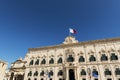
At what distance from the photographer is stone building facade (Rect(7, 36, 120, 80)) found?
2864 centimetres

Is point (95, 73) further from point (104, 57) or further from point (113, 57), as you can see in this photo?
point (113, 57)

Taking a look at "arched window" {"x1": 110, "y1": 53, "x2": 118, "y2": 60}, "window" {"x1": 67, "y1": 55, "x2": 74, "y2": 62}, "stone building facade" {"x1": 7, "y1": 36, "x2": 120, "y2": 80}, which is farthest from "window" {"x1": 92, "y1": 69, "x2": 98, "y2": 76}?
"window" {"x1": 67, "y1": 55, "x2": 74, "y2": 62}

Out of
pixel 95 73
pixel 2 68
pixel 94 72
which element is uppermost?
pixel 2 68

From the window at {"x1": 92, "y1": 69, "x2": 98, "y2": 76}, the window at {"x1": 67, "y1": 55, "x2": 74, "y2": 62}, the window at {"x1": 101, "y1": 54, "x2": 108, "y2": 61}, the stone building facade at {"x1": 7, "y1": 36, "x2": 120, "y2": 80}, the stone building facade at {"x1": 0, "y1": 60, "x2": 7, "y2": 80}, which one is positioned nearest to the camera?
the stone building facade at {"x1": 7, "y1": 36, "x2": 120, "y2": 80}

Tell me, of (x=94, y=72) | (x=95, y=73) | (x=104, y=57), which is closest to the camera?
(x=95, y=73)

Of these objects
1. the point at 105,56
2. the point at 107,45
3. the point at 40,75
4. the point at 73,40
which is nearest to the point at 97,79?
the point at 105,56

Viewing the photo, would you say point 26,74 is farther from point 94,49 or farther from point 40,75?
point 94,49

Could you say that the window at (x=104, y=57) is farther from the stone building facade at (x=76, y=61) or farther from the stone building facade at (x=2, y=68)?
the stone building facade at (x=2, y=68)

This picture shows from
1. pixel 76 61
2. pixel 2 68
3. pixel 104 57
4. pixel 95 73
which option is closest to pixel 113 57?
pixel 104 57

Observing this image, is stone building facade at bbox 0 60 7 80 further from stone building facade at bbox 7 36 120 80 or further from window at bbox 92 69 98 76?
window at bbox 92 69 98 76

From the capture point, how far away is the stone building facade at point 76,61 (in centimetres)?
2864

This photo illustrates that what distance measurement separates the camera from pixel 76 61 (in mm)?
32062

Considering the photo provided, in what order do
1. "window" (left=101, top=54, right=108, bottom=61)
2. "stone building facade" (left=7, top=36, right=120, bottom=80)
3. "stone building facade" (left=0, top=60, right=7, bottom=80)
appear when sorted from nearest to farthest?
"stone building facade" (left=7, top=36, right=120, bottom=80) → "window" (left=101, top=54, right=108, bottom=61) → "stone building facade" (left=0, top=60, right=7, bottom=80)

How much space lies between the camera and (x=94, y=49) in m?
31.7
